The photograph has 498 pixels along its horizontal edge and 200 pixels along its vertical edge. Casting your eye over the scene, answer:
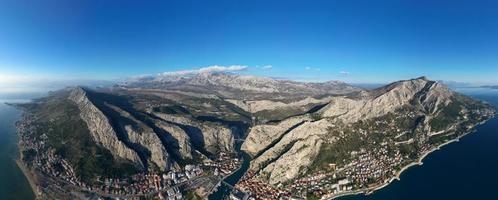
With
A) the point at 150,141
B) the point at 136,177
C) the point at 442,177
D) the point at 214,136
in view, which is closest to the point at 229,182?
the point at 136,177

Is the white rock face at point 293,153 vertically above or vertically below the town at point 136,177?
above

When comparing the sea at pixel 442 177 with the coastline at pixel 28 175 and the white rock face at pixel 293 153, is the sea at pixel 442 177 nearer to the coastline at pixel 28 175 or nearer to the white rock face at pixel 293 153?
the coastline at pixel 28 175

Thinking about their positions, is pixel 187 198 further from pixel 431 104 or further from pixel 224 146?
pixel 431 104

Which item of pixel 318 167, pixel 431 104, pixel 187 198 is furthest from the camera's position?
pixel 431 104

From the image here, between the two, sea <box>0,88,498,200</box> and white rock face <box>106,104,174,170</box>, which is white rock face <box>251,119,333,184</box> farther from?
white rock face <box>106,104,174,170</box>

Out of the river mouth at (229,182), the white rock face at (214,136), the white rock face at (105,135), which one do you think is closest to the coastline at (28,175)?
the white rock face at (105,135)

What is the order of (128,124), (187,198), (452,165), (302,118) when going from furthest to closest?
(302,118)
(128,124)
(452,165)
(187,198)

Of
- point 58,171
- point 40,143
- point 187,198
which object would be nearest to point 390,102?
point 187,198
